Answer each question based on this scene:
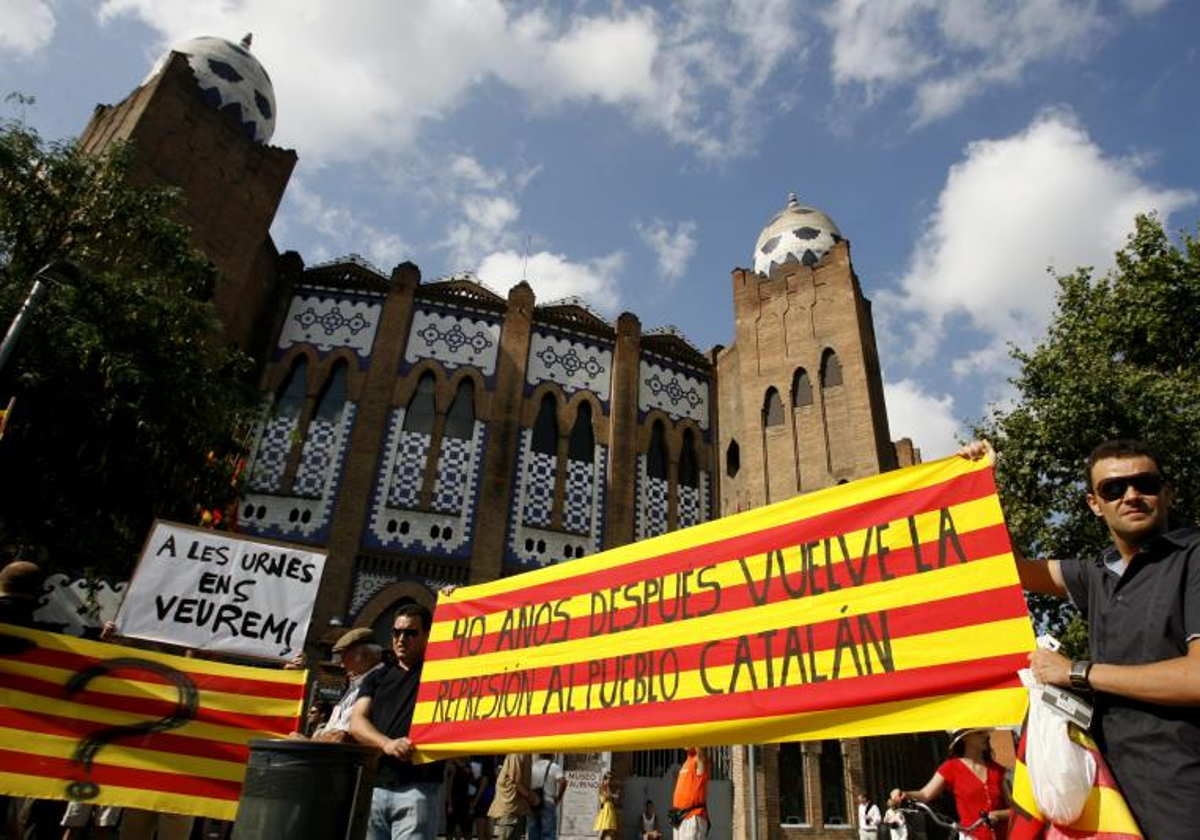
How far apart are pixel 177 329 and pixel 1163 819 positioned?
12.1 m

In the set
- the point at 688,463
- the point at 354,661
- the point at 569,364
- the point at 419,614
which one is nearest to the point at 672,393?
the point at 688,463

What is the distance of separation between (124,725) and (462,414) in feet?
46.6

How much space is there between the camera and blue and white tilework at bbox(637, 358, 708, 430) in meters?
20.4

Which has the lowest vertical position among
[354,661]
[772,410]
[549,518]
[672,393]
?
[354,661]

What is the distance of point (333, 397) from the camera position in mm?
18266

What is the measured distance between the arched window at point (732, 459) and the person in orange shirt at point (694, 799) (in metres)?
13.1

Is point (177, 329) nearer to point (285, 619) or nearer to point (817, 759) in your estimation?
point (285, 619)

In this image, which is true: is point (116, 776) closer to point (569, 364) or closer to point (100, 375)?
point (100, 375)

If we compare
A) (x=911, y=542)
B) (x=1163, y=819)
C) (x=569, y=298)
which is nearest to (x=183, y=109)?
(x=569, y=298)

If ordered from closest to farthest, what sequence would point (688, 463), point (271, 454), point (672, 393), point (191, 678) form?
point (191, 678) → point (271, 454) → point (688, 463) → point (672, 393)

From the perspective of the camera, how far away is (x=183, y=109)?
55.4 feet

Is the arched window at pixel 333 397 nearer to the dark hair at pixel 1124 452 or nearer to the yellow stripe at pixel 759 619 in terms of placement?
the yellow stripe at pixel 759 619

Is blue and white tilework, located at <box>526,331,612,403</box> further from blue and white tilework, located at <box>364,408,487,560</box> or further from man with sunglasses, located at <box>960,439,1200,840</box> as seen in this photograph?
man with sunglasses, located at <box>960,439,1200,840</box>

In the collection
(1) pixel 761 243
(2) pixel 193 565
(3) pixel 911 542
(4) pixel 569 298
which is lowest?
(3) pixel 911 542
